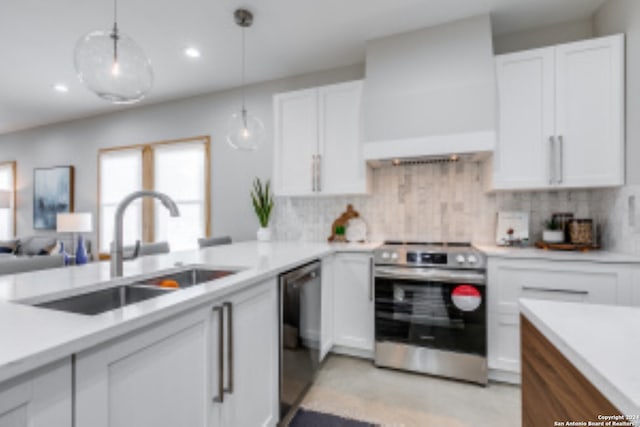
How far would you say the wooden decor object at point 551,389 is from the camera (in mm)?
581

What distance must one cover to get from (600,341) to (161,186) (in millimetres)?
4510

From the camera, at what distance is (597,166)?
212 centimetres

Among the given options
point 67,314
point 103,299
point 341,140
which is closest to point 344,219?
point 341,140

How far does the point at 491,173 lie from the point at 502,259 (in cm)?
70

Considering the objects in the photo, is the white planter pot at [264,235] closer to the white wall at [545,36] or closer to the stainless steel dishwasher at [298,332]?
the stainless steel dishwasher at [298,332]

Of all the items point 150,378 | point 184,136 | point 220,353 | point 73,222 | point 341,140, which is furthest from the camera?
point 73,222

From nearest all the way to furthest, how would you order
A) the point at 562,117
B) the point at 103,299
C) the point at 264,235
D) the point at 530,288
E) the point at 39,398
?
1. the point at 39,398
2. the point at 103,299
3. the point at 530,288
4. the point at 562,117
5. the point at 264,235

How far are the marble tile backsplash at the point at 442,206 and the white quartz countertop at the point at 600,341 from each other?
74.6 inches

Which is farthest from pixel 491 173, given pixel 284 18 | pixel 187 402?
pixel 187 402

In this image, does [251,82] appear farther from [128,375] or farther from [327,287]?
[128,375]

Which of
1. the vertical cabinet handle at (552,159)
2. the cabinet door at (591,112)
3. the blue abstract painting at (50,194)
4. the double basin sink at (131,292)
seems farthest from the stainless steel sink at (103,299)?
the blue abstract painting at (50,194)

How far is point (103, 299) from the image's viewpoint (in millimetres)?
1260

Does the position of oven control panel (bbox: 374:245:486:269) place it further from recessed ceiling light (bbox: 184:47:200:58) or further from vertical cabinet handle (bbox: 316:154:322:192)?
recessed ceiling light (bbox: 184:47:200:58)

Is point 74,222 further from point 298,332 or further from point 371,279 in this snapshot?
point 371,279
